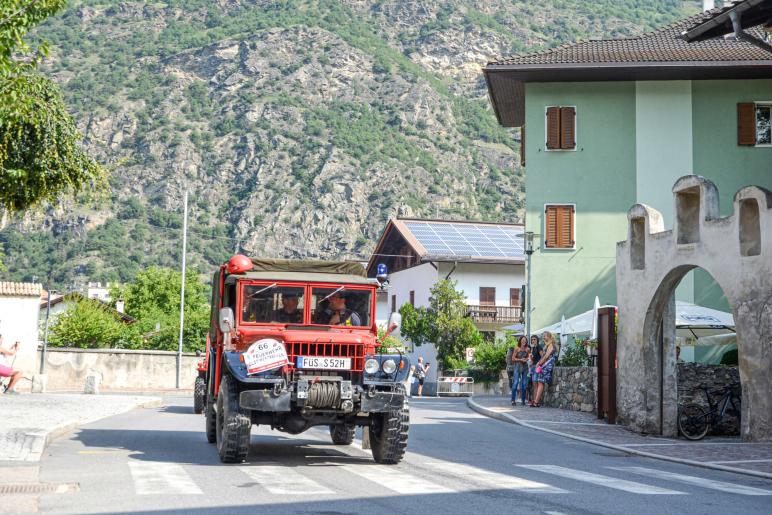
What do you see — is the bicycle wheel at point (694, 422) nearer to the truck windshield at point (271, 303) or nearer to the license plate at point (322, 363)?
the license plate at point (322, 363)

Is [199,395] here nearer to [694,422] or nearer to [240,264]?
[694,422]

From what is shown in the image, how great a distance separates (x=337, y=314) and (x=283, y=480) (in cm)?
307

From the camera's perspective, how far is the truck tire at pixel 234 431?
12680 mm

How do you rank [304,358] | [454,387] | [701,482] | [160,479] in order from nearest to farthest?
[160,479] → [701,482] → [304,358] → [454,387]

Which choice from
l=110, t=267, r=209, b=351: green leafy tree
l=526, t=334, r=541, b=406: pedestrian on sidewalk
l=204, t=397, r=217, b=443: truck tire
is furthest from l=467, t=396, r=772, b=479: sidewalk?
l=110, t=267, r=209, b=351: green leafy tree

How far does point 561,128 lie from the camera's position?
4075 cm

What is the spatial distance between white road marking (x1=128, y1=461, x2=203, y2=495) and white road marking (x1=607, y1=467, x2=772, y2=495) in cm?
547

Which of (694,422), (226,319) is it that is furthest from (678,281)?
(226,319)

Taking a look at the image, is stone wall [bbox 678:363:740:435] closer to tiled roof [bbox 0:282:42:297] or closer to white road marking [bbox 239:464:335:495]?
white road marking [bbox 239:464:335:495]

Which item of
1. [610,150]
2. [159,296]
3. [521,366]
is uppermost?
[610,150]

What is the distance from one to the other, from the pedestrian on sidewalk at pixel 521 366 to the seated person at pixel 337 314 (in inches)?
601

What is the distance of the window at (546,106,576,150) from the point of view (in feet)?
133

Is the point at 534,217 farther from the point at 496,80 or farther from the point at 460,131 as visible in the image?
the point at 460,131

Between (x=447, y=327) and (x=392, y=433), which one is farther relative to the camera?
(x=447, y=327)
